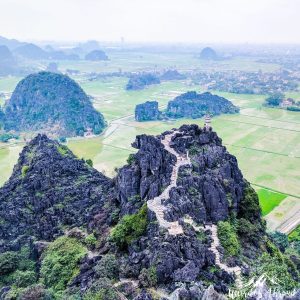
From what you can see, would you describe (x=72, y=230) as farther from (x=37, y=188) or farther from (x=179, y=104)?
(x=179, y=104)

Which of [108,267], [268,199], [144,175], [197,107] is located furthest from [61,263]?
[197,107]

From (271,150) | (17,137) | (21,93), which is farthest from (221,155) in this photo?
(21,93)

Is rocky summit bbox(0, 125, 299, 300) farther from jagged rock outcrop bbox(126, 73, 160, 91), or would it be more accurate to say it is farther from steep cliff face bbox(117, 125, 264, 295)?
jagged rock outcrop bbox(126, 73, 160, 91)

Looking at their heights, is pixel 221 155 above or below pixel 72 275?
Result: above

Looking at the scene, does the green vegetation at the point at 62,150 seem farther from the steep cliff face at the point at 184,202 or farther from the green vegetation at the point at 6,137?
the green vegetation at the point at 6,137

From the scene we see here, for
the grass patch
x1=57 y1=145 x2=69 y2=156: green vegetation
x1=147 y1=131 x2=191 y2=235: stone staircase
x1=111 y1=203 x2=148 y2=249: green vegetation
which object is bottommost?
the grass patch

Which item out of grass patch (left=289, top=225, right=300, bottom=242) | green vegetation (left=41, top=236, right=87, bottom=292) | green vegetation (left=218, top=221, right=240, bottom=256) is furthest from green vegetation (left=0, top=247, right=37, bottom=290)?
grass patch (left=289, top=225, right=300, bottom=242)
